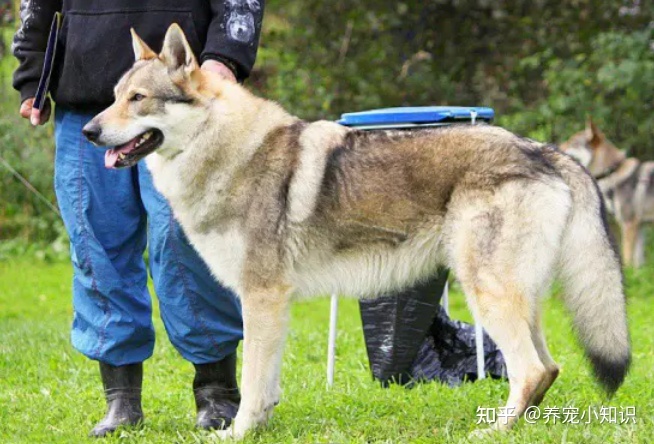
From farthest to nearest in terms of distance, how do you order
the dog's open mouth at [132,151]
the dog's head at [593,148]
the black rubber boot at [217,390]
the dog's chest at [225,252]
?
1. the dog's head at [593,148]
2. the black rubber boot at [217,390]
3. the dog's chest at [225,252]
4. the dog's open mouth at [132,151]

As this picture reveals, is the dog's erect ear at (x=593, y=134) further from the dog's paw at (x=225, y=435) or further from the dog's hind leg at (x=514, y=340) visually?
the dog's paw at (x=225, y=435)

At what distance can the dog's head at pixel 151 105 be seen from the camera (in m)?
3.59

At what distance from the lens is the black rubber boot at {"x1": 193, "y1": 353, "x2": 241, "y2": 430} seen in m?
4.08

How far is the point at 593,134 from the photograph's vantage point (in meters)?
10.2

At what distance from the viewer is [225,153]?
3.80 meters

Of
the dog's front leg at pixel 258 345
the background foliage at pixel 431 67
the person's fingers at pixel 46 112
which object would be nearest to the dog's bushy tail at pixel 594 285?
the dog's front leg at pixel 258 345

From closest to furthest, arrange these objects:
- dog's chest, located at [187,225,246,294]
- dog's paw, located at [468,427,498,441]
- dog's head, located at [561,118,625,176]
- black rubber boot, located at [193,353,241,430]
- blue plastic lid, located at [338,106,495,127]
A: dog's paw, located at [468,427,498,441] < dog's chest, located at [187,225,246,294] < black rubber boot, located at [193,353,241,430] < blue plastic lid, located at [338,106,495,127] < dog's head, located at [561,118,625,176]

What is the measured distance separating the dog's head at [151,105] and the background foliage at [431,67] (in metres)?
6.48

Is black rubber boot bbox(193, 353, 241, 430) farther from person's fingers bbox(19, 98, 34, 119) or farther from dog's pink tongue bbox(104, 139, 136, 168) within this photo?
person's fingers bbox(19, 98, 34, 119)

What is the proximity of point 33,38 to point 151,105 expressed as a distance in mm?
844

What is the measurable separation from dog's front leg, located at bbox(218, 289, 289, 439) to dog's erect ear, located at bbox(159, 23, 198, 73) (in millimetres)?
907

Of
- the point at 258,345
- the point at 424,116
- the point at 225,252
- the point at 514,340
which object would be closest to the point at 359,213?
the point at 225,252

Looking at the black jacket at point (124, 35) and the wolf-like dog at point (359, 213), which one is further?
the black jacket at point (124, 35)

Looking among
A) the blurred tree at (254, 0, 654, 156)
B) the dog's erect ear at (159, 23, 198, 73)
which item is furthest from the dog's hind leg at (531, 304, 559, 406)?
the blurred tree at (254, 0, 654, 156)
